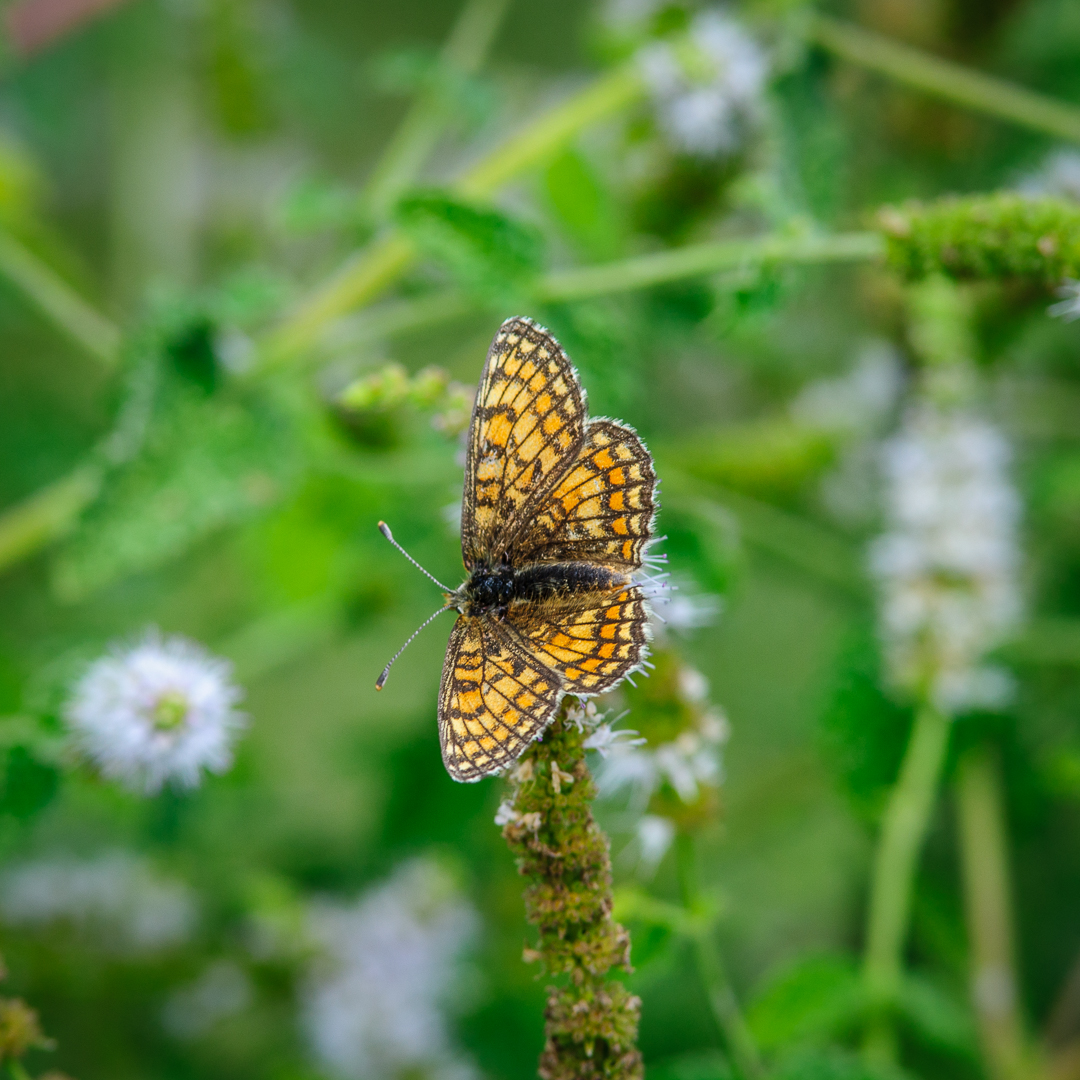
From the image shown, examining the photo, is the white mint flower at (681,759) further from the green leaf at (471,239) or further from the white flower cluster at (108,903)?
the white flower cluster at (108,903)

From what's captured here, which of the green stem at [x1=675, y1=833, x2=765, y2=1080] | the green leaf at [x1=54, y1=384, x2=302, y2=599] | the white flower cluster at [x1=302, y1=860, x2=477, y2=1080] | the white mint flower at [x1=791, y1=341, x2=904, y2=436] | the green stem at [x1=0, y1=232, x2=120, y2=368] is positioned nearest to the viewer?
the green stem at [x1=675, y1=833, x2=765, y2=1080]

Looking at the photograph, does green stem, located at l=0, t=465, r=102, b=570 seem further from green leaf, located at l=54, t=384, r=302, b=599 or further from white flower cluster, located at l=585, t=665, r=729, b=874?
white flower cluster, located at l=585, t=665, r=729, b=874

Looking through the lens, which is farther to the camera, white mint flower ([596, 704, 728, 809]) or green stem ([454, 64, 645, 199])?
green stem ([454, 64, 645, 199])

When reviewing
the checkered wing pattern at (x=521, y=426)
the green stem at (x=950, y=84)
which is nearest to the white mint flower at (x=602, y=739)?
the checkered wing pattern at (x=521, y=426)

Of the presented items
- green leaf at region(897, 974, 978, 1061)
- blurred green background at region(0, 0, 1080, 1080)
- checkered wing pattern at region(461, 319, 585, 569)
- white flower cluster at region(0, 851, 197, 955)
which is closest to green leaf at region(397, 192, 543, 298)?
blurred green background at region(0, 0, 1080, 1080)

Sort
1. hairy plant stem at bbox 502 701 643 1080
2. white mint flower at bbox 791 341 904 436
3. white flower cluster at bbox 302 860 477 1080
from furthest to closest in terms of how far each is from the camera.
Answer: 1. white mint flower at bbox 791 341 904 436
2. white flower cluster at bbox 302 860 477 1080
3. hairy plant stem at bbox 502 701 643 1080
